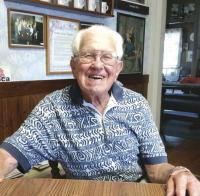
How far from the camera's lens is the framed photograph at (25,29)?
2004mm

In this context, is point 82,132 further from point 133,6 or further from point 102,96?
point 133,6

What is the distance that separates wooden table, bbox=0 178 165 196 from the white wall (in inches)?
46.5

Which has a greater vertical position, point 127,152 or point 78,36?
point 78,36

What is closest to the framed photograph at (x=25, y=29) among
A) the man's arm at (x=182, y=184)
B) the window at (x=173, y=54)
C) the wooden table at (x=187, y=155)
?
the man's arm at (x=182, y=184)

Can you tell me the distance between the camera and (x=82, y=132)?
128cm

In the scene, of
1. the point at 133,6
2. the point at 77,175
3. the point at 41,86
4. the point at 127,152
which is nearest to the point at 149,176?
the point at 127,152

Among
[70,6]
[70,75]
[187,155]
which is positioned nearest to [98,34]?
[70,6]

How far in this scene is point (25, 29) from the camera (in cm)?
209

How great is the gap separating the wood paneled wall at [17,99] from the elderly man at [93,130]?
0.77 metres

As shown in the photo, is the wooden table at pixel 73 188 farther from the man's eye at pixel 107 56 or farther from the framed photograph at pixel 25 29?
the framed photograph at pixel 25 29

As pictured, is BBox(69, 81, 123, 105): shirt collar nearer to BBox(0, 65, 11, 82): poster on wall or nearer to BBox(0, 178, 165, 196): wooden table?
BBox(0, 178, 165, 196): wooden table

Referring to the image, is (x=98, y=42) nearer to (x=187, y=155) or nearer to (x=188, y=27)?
(x=187, y=155)

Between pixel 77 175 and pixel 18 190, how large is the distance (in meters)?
0.39

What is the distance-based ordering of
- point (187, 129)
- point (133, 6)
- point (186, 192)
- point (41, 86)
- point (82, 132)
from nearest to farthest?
point (186, 192), point (82, 132), point (41, 86), point (133, 6), point (187, 129)
